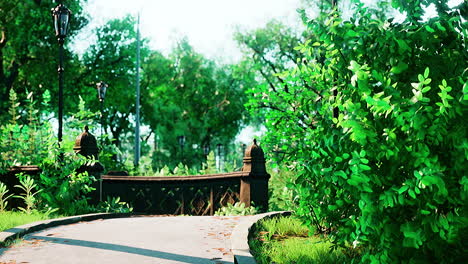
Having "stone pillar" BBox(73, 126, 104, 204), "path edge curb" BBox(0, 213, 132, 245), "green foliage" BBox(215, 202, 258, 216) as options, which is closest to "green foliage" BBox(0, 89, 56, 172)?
"stone pillar" BBox(73, 126, 104, 204)

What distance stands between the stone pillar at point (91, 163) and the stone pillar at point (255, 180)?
141 inches

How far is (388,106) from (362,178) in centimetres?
67

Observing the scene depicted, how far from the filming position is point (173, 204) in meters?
14.1

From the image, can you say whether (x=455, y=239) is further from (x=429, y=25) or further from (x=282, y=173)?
Result: (x=282, y=173)

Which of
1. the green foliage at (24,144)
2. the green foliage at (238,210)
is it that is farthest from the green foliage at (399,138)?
the green foliage at (24,144)

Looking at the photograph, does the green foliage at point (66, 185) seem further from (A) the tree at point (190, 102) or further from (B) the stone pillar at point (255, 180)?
(A) the tree at point (190, 102)

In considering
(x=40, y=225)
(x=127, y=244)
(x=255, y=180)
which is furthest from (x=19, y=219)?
(x=255, y=180)

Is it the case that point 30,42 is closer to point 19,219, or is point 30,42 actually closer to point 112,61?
point 112,61

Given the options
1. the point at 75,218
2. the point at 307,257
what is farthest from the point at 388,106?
the point at 75,218

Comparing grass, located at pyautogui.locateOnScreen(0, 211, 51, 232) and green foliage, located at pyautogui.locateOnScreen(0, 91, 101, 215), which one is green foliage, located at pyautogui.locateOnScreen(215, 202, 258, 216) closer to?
green foliage, located at pyautogui.locateOnScreen(0, 91, 101, 215)

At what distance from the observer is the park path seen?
6.15 m

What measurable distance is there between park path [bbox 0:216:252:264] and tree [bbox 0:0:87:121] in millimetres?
19596

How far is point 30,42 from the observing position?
26906mm

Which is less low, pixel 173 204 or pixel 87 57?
pixel 87 57
